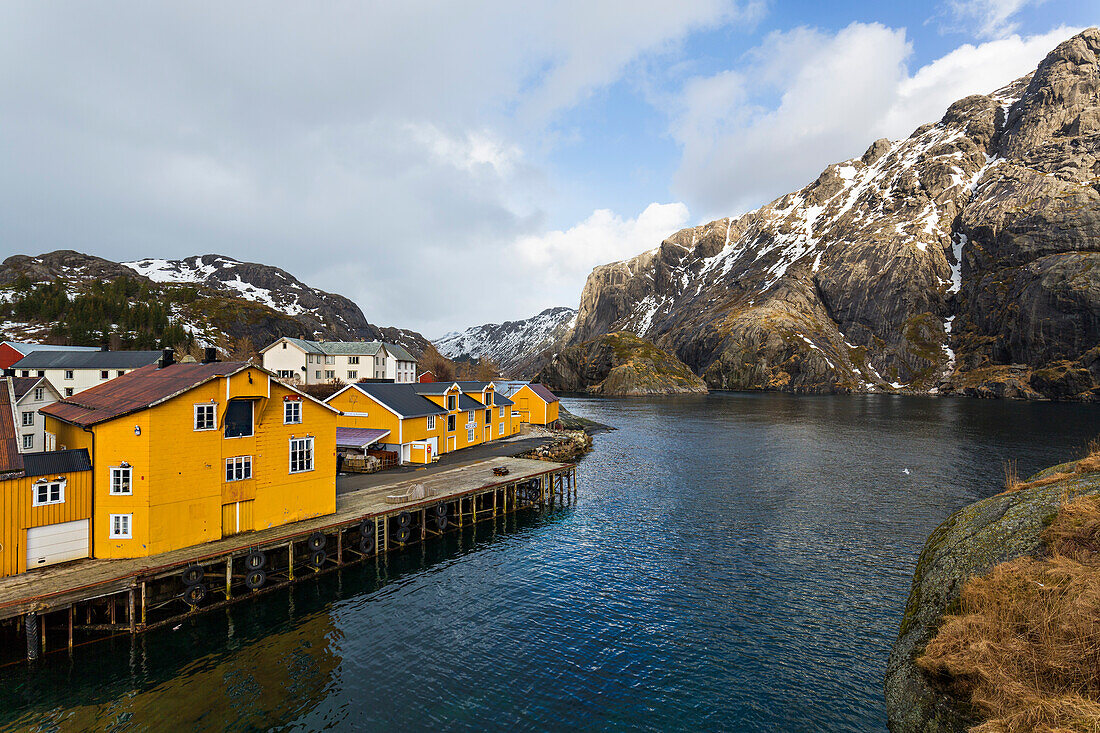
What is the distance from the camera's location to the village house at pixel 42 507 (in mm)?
24172

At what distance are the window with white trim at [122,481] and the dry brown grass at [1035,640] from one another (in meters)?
35.6

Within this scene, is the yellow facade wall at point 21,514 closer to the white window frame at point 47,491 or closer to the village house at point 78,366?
the white window frame at point 47,491

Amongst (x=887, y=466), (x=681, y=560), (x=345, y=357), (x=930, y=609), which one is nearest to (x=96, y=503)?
(x=681, y=560)

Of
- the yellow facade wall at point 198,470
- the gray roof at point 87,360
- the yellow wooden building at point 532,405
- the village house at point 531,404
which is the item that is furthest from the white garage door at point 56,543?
the yellow wooden building at point 532,405

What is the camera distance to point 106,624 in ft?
80.9

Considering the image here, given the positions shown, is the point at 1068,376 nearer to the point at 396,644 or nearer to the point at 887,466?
the point at 887,466

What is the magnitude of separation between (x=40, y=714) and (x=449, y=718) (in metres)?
15.4

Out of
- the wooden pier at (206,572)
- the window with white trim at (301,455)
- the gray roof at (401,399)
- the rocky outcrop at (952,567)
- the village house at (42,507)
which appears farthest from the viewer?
the gray roof at (401,399)

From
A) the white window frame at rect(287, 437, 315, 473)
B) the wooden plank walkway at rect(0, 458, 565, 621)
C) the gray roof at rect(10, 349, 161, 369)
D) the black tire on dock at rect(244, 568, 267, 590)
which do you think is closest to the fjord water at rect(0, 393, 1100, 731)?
the black tire on dock at rect(244, 568, 267, 590)

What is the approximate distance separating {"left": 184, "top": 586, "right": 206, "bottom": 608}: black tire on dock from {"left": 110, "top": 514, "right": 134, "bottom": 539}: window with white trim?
4.51 meters

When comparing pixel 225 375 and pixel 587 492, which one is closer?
pixel 225 375

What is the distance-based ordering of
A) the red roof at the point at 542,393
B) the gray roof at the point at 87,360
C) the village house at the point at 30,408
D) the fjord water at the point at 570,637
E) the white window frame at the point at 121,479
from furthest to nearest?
1. the red roof at the point at 542,393
2. the gray roof at the point at 87,360
3. the village house at the point at 30,408
4. the white window frame at the point at 121,479
5. the fjord water at the point at 570,637

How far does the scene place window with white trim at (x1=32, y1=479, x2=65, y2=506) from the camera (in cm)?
2505

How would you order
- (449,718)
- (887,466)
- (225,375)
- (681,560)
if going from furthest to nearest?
(887,466) → (681,560) → (225,375) → (449,718)
